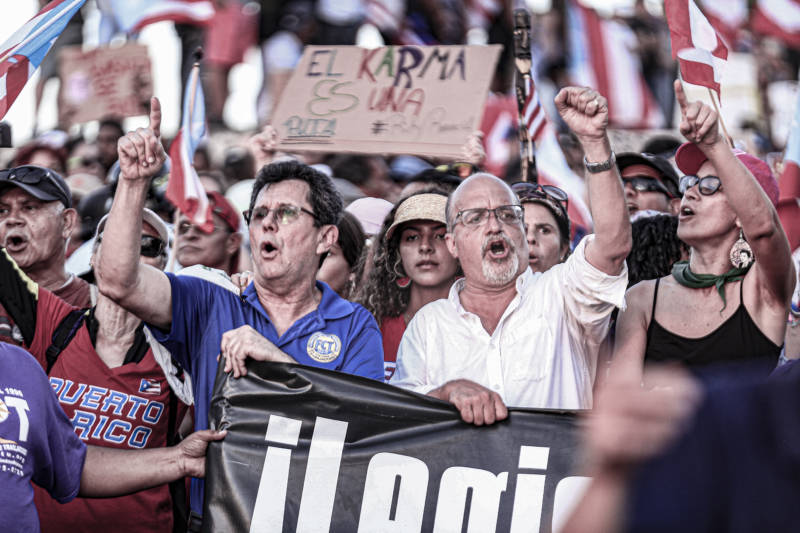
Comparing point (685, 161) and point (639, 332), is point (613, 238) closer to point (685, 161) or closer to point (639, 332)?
point (639, 332)

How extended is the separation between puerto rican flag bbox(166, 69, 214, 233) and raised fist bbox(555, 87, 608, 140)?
2.35 metres

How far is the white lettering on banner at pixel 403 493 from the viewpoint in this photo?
3.22 m

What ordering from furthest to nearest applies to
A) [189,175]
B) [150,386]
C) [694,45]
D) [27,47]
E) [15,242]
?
[189,175]
[15,242]
[694,45]
[27,47]
[150,386]

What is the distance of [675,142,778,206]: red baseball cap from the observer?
4074 millimetres

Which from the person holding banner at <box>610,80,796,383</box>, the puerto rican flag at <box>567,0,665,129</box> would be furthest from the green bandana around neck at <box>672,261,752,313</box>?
the puerto rican flag at <box>567,0,665,129</box>

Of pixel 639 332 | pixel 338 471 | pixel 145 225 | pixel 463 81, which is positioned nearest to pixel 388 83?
pixel 463 81

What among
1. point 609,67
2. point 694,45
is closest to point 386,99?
point 694,45

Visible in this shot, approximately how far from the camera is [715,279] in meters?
3.92

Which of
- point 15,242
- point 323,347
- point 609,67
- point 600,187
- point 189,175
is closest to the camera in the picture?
point 600,187

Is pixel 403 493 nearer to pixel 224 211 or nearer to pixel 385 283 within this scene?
pixel 385 283

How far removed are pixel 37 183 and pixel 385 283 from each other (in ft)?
5.61

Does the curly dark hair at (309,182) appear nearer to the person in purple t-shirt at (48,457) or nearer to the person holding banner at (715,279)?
the person in purple t-shirt at (48,457)

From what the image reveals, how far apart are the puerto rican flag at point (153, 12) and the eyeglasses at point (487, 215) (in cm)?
501

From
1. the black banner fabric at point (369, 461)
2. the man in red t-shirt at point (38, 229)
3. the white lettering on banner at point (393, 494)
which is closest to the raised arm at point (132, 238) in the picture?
the black banner fabric at point (369, 461)
